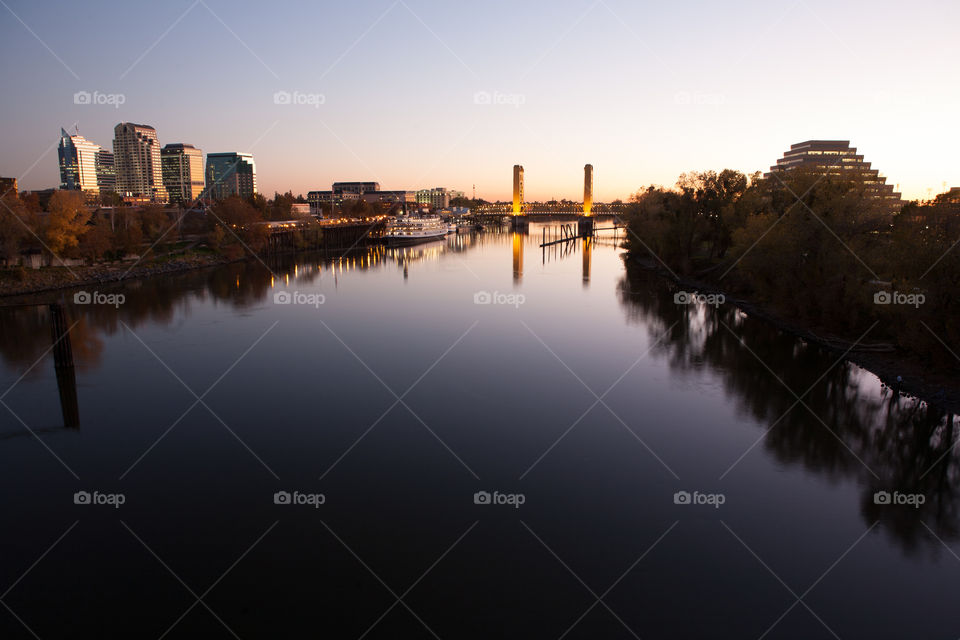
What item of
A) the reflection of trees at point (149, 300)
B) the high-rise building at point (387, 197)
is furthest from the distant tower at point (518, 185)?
the reflection of trees at point (149, 300)

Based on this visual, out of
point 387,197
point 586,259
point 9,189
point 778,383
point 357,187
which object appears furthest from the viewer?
point 357,187

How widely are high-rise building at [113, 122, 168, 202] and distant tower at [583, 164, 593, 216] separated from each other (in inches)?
3833

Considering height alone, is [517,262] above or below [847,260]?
below

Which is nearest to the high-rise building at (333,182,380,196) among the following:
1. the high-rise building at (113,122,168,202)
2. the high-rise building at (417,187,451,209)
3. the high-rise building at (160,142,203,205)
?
the high-rise building at (417,187,451,209)

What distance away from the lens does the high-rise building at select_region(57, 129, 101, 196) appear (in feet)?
363

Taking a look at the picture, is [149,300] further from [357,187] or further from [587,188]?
[357,187]

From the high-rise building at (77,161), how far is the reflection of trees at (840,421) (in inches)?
4916

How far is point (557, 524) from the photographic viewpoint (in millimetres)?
7562

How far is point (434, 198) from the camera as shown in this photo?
17762 cm

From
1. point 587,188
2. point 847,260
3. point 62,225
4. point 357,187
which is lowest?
point 847,260

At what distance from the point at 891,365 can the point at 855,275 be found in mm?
3438

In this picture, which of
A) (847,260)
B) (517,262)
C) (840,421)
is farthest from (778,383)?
(517,262)

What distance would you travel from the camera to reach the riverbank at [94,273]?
2509cm

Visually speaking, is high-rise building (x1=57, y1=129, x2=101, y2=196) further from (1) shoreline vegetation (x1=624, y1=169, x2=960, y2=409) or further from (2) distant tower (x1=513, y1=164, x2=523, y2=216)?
(1) shoreline vegetation (x1=624, y1=169, x2=960, y2=409)
